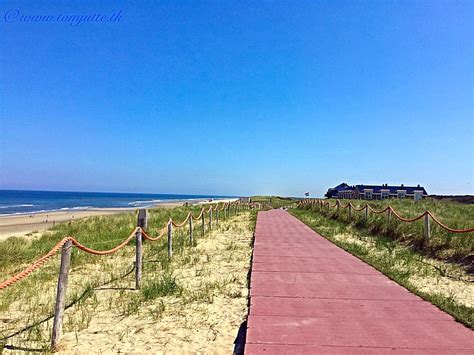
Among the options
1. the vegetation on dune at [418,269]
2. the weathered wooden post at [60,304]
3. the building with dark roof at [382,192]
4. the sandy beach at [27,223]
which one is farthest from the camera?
the building with dark roof at [382,192]

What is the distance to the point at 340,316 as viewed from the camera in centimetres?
469

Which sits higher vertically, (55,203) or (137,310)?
(137,310)

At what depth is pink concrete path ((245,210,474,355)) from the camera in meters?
3.83

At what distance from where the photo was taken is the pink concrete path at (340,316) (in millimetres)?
3826

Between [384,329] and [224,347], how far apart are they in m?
1.83

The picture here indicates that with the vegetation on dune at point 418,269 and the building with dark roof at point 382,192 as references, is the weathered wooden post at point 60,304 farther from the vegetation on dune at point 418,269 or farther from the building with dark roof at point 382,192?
the building with dark roof at point 382,192

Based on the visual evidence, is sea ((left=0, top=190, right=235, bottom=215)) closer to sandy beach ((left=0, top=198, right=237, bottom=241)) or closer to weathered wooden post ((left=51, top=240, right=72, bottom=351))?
sandy beach ((left=0, top=198, right=237, bottom=241))

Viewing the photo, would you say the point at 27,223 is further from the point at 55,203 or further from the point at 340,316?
the point at 55,203

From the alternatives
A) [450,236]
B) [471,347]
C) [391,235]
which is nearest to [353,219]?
[391,235]

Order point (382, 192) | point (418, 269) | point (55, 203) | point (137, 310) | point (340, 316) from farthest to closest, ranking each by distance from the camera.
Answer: point (55, 203), point (382, 192), point (418, 269), point (137, 310), point (340, 316)

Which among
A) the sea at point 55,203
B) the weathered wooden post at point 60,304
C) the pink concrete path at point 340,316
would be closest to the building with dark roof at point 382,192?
the sea at point 55,203

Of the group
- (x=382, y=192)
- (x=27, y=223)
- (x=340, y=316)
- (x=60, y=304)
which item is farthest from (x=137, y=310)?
(x=382, y=192)

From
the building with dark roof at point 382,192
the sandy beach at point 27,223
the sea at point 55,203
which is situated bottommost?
the sandy beach at point 27,223

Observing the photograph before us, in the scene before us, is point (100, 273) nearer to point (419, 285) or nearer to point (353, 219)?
point (419, 285)
